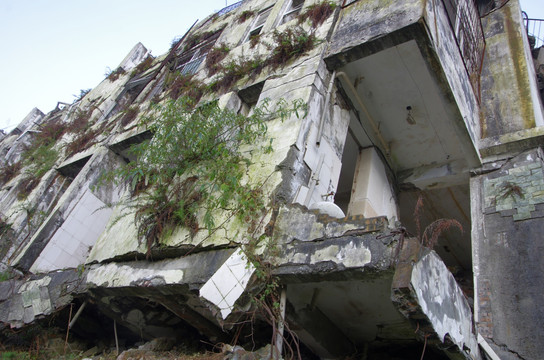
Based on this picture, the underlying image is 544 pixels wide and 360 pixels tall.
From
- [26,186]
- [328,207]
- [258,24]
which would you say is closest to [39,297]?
[328,207]

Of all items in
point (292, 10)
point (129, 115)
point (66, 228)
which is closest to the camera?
point (66, 228)

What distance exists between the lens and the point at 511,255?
202 inches

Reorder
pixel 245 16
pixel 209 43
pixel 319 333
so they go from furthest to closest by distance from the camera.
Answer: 1. pixel 209 43
2. pixel 245 16
3. pixel 319 333

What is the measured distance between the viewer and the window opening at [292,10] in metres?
8.60

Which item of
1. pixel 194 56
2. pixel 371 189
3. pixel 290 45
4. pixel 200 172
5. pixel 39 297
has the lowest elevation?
pixel 371 189

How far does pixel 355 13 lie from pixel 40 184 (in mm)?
7594

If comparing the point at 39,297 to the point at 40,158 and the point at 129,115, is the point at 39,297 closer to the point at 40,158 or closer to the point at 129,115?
the point at 129,115

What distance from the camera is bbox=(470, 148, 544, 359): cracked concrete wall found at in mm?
4508

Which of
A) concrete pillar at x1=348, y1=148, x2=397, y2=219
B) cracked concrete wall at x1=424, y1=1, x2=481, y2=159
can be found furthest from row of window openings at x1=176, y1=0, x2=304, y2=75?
concrete pillar at x1=348, y1=148, x2=397, y2=219

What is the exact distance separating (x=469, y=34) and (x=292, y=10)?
11.3 feet

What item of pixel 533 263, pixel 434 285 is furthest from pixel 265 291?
pixel 533 263

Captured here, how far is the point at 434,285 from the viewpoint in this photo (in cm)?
383

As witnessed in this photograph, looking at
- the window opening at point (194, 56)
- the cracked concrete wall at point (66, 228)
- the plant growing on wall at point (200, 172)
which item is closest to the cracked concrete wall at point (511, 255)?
the plant growing on wall at point (200, 172)

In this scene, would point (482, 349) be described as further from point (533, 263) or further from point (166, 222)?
point (166, 222)
